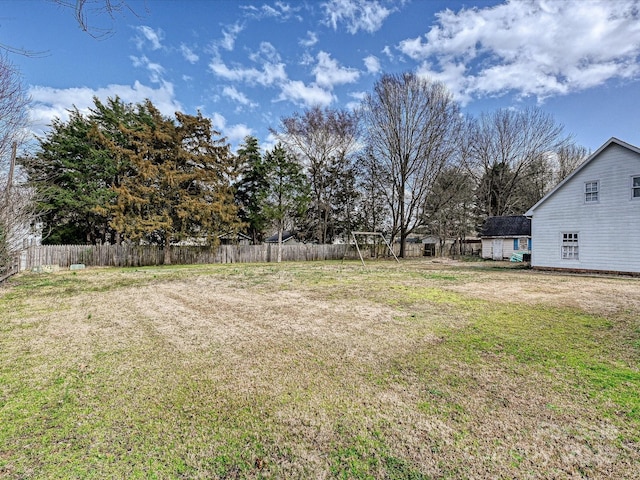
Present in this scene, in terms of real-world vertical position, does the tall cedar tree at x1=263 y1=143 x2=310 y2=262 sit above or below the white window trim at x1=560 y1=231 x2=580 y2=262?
above

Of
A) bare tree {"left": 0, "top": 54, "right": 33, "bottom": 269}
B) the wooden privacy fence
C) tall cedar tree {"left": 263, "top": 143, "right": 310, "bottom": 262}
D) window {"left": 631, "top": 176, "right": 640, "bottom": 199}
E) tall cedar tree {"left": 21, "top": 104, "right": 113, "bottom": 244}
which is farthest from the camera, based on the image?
tall cedar tree {"left": 263, "top": 143, "right": 310, "bottom": 262}

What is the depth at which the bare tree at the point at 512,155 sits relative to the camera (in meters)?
26.3

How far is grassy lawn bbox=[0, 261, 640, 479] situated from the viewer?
6.44 feet

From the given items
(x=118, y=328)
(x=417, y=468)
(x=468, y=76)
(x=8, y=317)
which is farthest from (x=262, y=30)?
(x=468, y=76)

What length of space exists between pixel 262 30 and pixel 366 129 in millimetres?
16672

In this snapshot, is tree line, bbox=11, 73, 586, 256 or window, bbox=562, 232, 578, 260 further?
tree line, bbox=11, 73, 586, 256

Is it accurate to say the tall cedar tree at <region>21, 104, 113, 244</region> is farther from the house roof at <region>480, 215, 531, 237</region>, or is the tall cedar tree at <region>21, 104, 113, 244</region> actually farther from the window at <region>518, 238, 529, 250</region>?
the window at <region>518, 238, 529, 250</region>

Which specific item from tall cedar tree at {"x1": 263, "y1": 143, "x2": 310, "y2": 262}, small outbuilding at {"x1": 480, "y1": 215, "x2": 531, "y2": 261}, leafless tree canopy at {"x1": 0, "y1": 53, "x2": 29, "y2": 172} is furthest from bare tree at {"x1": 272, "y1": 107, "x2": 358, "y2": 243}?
leafless tree canopy at {"x1": 0, "y1": 53, "x2": 29, "y2": 172}

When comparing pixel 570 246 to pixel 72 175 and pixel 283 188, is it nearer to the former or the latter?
pixel 283 188

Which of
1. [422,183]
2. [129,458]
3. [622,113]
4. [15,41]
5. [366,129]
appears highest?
[366,129]

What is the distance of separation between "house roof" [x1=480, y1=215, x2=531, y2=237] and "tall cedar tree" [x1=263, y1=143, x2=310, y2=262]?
15.0 metres

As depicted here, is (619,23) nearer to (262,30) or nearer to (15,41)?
(262,30)

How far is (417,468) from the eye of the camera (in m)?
1.90

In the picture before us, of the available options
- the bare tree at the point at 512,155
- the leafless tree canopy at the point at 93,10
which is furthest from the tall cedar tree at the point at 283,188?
the leafless tree canopy at the point at 93,10
